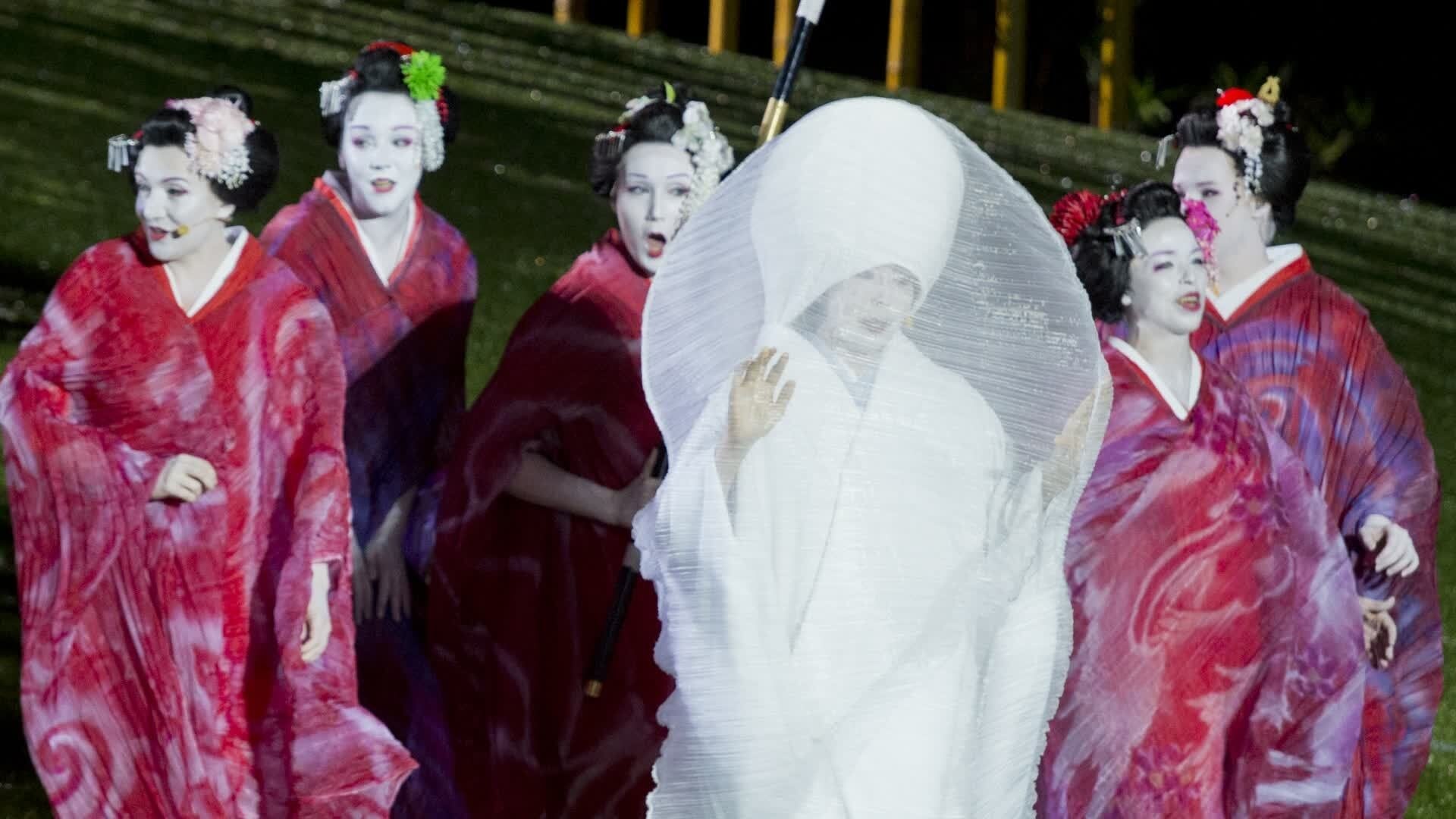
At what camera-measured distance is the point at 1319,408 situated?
5.09 meters

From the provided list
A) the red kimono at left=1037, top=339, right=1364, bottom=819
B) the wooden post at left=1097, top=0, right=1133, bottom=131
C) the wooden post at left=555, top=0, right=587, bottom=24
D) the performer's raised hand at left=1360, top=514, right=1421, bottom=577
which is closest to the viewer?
the red kimono at left=1037, top=339, right=1364, bottom=819

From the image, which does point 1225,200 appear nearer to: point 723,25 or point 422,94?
point 422,94

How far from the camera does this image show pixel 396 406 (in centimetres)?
510

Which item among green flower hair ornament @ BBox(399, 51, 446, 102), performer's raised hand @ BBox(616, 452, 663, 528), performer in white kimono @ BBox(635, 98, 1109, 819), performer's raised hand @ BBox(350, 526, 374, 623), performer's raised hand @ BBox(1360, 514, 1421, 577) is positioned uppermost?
green flower hair ornament @ BBox(399, 51, 446, 102)

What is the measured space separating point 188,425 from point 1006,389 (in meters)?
1.67

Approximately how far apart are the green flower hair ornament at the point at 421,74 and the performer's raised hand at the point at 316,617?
0.97 meters

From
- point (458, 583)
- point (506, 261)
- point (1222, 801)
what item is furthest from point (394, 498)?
point (506, 261)

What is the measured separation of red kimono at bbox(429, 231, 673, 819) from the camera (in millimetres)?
4730

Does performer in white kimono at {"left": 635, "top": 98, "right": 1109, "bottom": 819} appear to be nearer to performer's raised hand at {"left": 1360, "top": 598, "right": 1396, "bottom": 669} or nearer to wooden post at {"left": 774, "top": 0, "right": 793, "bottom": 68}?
performer's raised hand at {"left": 1360, "top": 598, "right": 1396, "bottom": 669}

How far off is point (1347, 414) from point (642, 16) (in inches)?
408

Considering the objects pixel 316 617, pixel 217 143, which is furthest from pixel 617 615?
pixel 217 143

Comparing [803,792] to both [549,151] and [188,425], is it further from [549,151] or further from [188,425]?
[549,151]

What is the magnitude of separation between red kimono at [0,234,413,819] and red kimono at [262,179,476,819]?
435mm

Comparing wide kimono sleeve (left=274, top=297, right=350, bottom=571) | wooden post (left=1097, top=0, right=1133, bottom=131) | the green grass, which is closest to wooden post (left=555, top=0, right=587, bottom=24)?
the green grass
